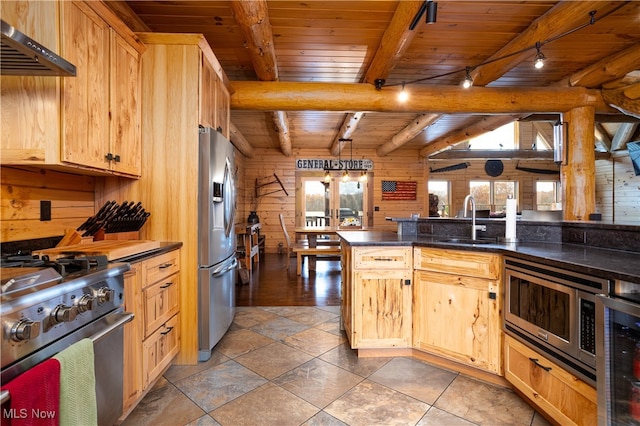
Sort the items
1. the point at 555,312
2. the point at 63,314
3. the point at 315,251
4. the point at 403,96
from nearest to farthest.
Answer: the point at 63,314 → the point at 555,312 → the point at 403,96 → the point at 315,251

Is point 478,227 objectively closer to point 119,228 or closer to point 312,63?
point 312,63

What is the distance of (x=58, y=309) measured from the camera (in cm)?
109

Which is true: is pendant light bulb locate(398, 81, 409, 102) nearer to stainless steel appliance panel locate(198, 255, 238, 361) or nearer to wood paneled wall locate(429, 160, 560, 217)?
stainless steel appliance panel locate(198, 255, 238, 361)

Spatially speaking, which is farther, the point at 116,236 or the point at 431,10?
the point at 116,236

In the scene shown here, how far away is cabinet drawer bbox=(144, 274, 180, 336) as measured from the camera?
1833 millimetres

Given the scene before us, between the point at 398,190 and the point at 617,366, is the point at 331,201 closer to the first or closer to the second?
the point at 398,190

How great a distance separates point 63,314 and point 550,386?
7.67 feet

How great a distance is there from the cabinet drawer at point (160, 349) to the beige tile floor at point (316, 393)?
16 cm

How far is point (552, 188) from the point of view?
937 centimetres

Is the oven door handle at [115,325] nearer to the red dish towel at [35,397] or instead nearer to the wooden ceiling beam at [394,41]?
the red dish towel at [35,397]

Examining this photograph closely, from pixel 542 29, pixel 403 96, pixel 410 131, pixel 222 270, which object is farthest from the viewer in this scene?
pixel 410 131

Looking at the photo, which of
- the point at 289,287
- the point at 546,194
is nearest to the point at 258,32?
the point at 289,287

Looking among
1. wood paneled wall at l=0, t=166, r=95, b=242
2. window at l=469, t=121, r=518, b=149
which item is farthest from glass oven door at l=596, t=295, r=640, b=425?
window at l=469, t=121, r=518, b=149

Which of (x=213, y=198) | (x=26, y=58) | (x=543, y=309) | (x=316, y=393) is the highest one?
(x=26, y=58)
